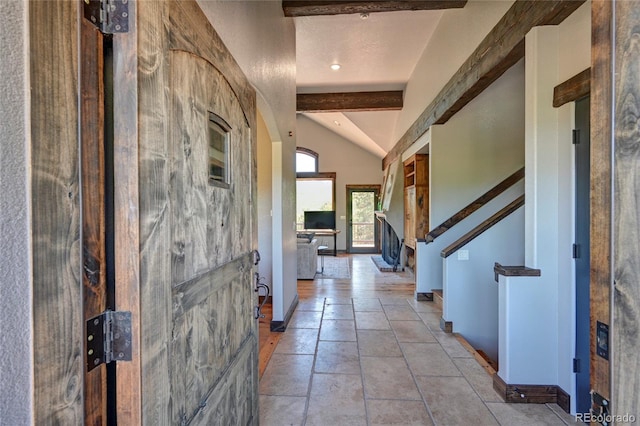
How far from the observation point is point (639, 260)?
68 cm

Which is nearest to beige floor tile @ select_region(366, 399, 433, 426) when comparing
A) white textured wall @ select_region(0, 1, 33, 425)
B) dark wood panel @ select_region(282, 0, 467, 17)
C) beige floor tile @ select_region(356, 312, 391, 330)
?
beige floor tile @ select_region(356, 312, 391, 330)

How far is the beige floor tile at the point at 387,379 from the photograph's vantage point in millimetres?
2387

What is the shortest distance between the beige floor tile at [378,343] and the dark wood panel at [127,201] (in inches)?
102

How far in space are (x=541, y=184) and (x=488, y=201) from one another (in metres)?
1.99

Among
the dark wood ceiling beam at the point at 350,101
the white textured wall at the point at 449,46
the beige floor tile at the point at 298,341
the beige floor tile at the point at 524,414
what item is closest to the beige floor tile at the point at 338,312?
the beige floor tile at the point at 298,341

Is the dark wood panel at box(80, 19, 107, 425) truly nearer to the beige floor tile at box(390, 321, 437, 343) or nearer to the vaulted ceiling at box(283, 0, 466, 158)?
the beige floor tile at box(390, 321, 437, 343)

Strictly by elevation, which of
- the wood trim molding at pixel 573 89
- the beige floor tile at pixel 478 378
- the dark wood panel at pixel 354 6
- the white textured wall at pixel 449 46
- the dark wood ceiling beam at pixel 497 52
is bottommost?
the beige floor tile at pixel 478 378

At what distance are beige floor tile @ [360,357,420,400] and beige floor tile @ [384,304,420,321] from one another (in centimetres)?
112

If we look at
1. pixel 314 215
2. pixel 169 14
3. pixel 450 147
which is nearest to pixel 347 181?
pixel 314 215

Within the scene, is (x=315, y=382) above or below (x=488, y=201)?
below

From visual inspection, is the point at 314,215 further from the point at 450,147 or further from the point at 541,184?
the point at 541,184

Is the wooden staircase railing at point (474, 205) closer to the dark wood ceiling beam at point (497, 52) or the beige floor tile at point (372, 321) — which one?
the dark wood ceiling beam at point (497, 52)

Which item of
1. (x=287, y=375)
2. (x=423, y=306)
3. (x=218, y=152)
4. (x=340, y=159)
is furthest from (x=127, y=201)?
(x=340, y=159)

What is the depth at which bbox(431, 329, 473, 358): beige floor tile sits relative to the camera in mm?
3043
